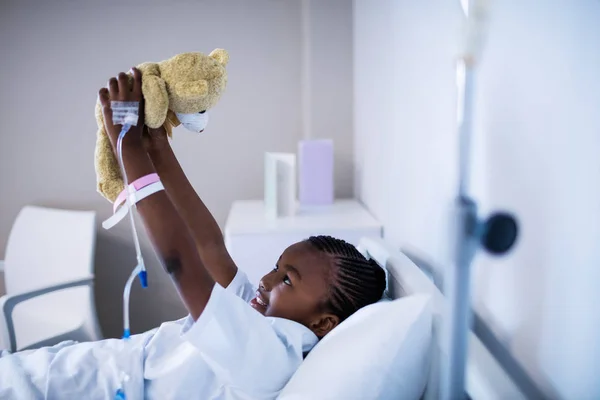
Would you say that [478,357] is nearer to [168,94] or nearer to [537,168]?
[537,168]

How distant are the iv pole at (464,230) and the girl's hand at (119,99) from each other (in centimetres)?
48

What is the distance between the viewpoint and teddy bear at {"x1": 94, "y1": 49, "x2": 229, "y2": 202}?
29.6 inches

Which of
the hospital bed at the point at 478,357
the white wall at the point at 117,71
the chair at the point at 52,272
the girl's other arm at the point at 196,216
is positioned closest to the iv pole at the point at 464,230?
the hospital bed at the point at 478,357

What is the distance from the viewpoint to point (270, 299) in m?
0.91

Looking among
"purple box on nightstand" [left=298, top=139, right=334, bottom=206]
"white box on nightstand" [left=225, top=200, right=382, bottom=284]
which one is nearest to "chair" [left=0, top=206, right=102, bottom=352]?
"white box on nightstand" [left=225, top=200, right=382, bottom=284]

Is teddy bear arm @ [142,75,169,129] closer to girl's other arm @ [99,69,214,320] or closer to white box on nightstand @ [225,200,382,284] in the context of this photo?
girl's other arm @ [99,69,214,320]

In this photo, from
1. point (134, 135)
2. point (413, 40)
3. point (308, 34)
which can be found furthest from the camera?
point (308, 34)

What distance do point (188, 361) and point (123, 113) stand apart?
1.39 ft

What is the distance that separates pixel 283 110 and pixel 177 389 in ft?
4.18

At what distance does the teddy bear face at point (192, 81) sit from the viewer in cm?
78

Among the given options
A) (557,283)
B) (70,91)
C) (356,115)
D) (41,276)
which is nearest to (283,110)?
(356,115)

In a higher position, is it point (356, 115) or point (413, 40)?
point (413, 40)

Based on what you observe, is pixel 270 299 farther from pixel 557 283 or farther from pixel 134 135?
pixel 557 283

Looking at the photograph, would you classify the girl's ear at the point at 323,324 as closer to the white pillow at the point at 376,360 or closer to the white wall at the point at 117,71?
the white pillow at the point at 376,360
